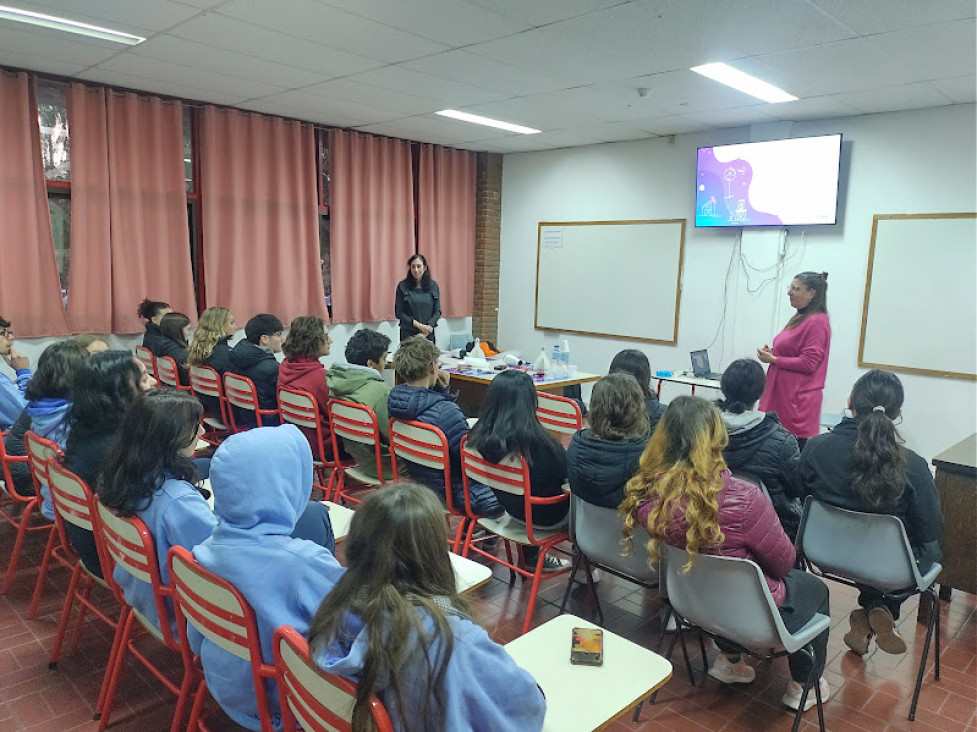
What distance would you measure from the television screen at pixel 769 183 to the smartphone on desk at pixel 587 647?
4.86 metres

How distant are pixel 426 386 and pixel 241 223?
3.59 metres

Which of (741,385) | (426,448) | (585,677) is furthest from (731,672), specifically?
(426,448)

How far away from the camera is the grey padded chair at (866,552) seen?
2258 mm

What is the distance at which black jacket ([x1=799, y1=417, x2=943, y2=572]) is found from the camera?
230cm

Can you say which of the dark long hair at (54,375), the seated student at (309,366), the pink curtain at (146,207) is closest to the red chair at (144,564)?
the dark long hair at (54,375)

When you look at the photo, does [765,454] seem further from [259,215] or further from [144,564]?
[259,215]

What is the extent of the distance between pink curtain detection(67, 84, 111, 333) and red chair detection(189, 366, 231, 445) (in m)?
1.29

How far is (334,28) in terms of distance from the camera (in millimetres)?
3592

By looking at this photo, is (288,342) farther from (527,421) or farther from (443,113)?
(443,113)

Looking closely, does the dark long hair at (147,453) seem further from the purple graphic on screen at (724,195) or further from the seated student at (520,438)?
the purple graphic on screen at (724,195)

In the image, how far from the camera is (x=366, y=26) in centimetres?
355

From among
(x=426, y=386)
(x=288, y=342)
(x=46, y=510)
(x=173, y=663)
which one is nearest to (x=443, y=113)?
(x=288, y=342)

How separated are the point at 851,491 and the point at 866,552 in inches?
8.3

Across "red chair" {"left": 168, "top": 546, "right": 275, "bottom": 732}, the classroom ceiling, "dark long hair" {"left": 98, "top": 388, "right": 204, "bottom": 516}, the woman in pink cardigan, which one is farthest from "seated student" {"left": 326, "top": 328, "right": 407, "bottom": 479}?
the woman in pink cardigan
